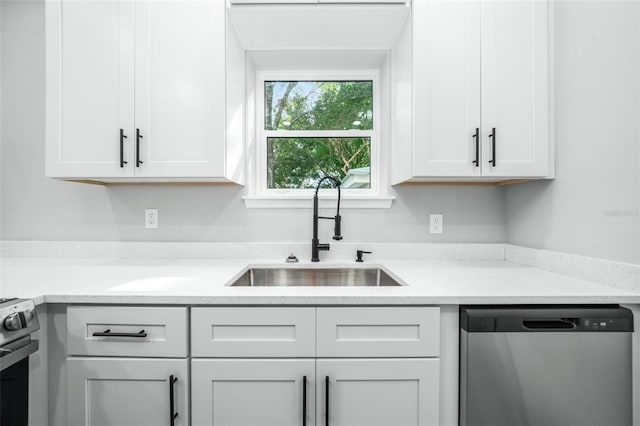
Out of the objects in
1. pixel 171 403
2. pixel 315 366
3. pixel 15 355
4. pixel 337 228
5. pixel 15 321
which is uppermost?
pixel 337 228

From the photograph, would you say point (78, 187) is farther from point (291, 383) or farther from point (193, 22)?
point (291, 383)

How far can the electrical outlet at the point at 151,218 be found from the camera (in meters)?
1.95

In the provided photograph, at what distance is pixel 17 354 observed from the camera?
0.99m

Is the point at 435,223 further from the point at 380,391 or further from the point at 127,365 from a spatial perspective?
the point at 127,365

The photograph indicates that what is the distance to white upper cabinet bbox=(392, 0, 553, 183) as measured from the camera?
1517 mm

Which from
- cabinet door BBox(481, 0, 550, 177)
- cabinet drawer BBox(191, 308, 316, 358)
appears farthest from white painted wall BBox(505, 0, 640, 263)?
cabinet drawer BBox(191, 308, 316, 358)

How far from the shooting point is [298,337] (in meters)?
1.16

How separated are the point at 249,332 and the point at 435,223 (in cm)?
130

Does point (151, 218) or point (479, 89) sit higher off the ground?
point (479, 89)

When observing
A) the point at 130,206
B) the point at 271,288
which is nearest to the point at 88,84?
the point at 130,206

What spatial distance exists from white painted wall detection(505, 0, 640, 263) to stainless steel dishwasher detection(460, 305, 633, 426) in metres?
0.31

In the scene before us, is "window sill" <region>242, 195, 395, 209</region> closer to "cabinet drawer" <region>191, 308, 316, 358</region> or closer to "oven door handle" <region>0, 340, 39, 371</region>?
"cabinet drawer" <region>191, 308, 316, 358</region>

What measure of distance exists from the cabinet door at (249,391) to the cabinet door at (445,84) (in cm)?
103

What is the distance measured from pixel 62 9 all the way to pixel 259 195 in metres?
1.29
